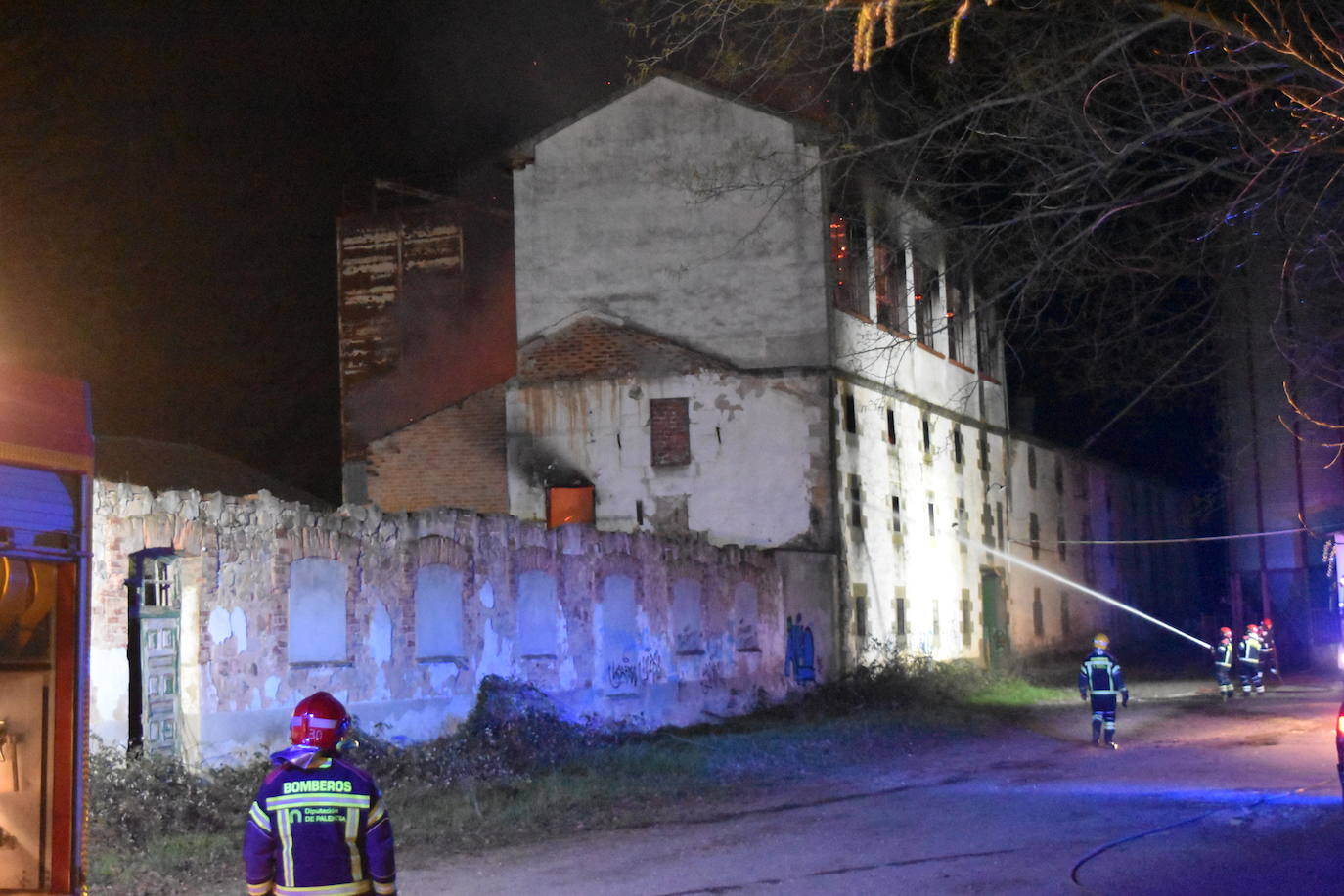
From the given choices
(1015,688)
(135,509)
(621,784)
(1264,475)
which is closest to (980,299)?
(621,784)

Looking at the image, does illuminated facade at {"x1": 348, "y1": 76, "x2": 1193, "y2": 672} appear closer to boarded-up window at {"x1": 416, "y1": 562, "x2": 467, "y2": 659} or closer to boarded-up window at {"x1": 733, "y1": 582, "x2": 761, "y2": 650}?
boarded-up window at {"x1": 733, "y1": 582, "x2": 761, "y2": 650}

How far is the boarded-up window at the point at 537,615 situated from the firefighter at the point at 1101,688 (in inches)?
281

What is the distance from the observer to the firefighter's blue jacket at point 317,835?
18.1 ft

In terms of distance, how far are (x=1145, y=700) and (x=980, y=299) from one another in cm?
1655

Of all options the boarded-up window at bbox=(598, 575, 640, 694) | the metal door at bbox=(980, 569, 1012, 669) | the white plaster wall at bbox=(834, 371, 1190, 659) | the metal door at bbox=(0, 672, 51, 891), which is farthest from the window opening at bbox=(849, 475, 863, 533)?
the metal door at bbox=(0, 672, 51, 891)

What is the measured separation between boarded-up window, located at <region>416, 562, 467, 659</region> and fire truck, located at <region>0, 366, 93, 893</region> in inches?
403

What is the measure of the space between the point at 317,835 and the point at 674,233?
22744 mm

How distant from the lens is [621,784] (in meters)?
15.0

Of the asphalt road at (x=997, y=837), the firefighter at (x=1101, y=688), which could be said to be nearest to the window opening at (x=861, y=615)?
the firefighter at (x=1101, y=688)

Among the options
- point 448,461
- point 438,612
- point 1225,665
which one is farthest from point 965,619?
point 438,612

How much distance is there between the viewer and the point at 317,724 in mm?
5551

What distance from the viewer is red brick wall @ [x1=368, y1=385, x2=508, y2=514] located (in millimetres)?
29516

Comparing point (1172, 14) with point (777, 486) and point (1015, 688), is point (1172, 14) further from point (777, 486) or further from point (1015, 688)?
point (1015, 688)

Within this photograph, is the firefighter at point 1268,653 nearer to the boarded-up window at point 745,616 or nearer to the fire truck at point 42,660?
the boarded-up window at point 745,616
